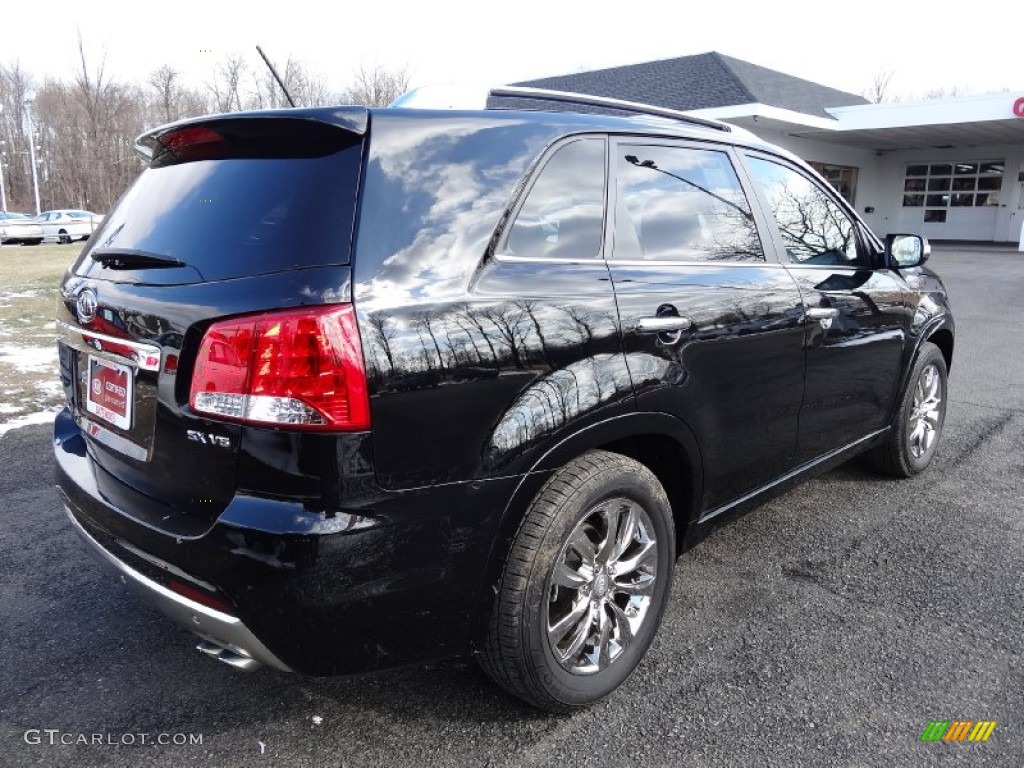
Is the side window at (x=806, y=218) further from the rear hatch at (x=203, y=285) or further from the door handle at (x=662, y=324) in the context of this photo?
the rear hatch at (x=203, y=285)

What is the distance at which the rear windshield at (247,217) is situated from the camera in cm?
187

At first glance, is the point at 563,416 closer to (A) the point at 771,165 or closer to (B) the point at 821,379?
(B) the point at 821,379

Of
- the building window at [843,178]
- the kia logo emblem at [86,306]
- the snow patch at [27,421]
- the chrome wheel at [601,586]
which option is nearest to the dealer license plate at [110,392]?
the kia logo emblem at [86,306]

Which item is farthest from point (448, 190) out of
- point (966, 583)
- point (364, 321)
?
point (966, 583)

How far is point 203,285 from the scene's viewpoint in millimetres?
1924

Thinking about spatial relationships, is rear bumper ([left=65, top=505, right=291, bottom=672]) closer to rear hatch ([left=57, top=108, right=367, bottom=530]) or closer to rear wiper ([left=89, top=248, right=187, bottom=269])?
rear hatch ([left=57, top=108, right=367, bottom=530])

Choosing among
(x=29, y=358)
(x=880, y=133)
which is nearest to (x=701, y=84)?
(x=880, y=133)

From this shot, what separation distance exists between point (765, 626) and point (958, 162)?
3161cm

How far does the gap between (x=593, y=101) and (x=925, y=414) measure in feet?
9.65

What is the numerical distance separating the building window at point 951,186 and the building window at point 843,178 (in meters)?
2.56

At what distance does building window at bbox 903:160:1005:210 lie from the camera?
92.3 ft

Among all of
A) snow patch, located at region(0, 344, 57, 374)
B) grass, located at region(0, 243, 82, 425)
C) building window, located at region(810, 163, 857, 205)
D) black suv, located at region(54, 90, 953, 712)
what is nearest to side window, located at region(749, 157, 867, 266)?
black suv, located at region(54, 90, 953, 712)

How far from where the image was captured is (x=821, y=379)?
329 centimetres

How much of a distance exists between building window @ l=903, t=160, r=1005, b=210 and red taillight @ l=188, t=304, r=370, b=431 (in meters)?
32.7
